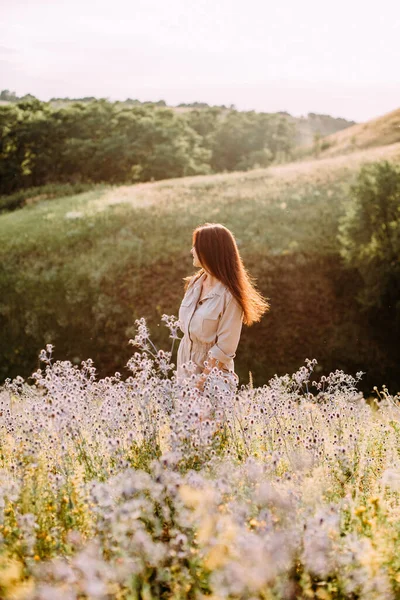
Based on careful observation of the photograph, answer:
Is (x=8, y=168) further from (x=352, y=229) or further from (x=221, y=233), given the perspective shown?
(x=221, y=233)

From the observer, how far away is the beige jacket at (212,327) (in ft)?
17.5

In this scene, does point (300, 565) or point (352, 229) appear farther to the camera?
point (352, 229)

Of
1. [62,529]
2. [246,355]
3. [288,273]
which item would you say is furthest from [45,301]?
[62,529]

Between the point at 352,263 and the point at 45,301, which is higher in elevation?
the point at 352,263

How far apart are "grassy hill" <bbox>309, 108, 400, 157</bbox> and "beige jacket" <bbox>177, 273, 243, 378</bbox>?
41.0 m

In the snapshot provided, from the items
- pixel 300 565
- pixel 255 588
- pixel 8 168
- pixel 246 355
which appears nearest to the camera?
pixel 255 588

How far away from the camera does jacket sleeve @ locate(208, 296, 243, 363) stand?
5.30 m

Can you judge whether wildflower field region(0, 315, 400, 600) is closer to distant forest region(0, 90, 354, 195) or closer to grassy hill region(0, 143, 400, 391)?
grassy hill region(0, 143, 400, 391)

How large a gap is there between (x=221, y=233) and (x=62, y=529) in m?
3.12

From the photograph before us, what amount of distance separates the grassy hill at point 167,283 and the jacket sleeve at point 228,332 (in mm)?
11047

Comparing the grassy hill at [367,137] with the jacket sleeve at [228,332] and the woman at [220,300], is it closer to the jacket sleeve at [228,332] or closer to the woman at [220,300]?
the woman at [220,300]

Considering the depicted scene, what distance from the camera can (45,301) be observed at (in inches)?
736

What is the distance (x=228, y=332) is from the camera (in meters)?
5.36

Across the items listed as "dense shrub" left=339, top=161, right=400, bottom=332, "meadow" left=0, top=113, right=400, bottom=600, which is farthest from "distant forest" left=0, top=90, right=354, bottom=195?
"meadow" left=0, top=113, right=400, bottom=600
